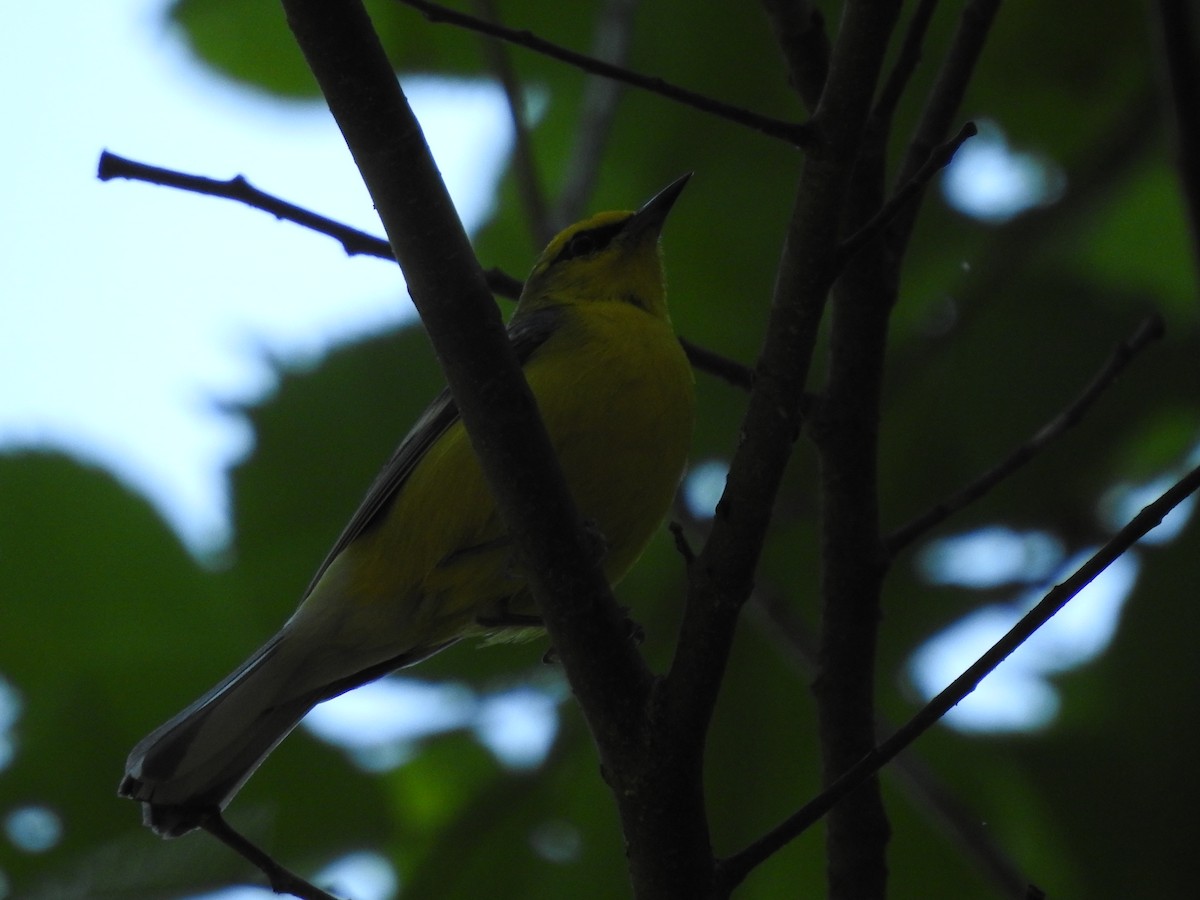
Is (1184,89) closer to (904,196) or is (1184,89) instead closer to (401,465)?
(904,196)

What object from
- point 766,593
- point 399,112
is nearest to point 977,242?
point 766,593

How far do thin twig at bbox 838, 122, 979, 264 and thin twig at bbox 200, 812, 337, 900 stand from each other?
171 centimetres

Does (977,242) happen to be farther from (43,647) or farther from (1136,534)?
(43,647)

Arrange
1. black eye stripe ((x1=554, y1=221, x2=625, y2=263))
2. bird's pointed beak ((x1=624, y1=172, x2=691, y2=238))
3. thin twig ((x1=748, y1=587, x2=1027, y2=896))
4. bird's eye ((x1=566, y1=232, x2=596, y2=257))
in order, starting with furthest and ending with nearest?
bird's eye ((x1=566, y1=232, x2=596, y2=257)) < black eye stripe ((x1=554, y1=221, x2=625, y2=263)) < bird's pointed beak ((x1=624, y1=172, x2=691, y2=238)) < thin twig ((x1=748, y1=587, x2=1027, y2=896))

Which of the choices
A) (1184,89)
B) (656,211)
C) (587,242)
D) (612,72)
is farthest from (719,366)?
(587,242)

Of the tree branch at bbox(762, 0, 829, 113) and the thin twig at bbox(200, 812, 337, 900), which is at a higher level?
the tree branch at bbox(762, 0, 829, 113)

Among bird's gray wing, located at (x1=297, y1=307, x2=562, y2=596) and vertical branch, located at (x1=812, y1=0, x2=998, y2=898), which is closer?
vertical branch, located at (x1=812, y1=0, x2=998, y2=898)

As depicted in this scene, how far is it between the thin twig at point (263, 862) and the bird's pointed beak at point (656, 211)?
10.1ft

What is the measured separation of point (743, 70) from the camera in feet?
17.9

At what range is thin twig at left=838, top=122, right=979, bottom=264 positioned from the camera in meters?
3.08

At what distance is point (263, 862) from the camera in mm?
3035

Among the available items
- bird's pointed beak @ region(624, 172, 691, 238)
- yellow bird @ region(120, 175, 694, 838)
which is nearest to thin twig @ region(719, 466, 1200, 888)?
yellow bird @ region(120, 175, 694, 838)

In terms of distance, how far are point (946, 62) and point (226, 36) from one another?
291cm

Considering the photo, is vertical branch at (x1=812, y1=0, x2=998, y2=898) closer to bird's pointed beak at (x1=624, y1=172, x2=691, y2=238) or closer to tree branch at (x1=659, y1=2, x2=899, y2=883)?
tree branch at (x1=659, y1=2, x2=899, y2=883)
